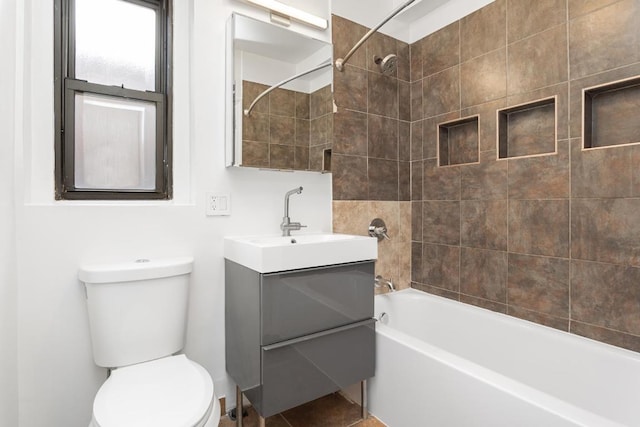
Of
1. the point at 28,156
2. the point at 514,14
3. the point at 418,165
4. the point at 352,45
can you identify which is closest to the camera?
the point at 28,156

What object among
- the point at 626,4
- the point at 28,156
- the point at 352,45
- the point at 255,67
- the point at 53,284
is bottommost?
the point at 53,284

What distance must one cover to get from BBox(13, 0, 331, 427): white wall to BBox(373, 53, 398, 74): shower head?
80 cm

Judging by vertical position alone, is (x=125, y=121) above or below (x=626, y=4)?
below

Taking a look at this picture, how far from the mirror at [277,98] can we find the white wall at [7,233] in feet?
2.68

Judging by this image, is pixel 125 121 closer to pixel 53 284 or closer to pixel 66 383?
pixel 53 284

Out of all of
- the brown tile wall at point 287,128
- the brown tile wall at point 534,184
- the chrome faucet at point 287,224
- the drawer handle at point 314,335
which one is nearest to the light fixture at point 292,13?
the brown tile wall at point 287,128

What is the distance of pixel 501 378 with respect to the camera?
47.3 inches

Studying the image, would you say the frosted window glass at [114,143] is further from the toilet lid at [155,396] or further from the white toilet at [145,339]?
the toilet lid at [155,396]

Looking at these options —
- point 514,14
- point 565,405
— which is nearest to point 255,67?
point 514,14

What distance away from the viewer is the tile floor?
1674 mm

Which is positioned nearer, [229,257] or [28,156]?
[28,156]

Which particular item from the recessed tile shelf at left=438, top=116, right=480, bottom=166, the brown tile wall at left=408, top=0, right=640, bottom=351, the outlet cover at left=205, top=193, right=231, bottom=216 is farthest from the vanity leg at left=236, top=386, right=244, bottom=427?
the recessed tile shelf at left=438, top=116, right=480, bottom=166

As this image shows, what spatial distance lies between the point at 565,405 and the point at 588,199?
986 mm

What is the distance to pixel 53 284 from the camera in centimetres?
135
